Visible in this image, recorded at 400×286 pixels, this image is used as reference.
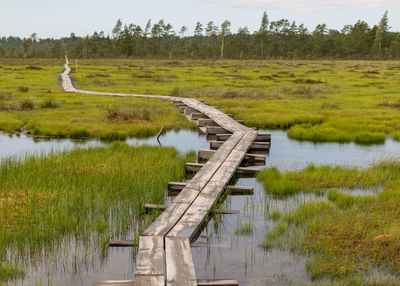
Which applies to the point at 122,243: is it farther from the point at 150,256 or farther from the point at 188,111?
the point at 188,111

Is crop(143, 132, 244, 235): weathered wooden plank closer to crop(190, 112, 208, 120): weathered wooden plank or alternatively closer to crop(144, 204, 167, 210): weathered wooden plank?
crop(144, 204, 167, 210): weathered wooden plank

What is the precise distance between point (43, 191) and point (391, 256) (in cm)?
605

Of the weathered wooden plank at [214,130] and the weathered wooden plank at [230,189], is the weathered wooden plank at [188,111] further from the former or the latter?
the weathered wooden plank at [230,189]

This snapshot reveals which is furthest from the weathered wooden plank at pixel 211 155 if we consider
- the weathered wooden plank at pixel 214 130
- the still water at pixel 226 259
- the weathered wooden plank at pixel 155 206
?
the weathered wooden plank at pixel 155 206

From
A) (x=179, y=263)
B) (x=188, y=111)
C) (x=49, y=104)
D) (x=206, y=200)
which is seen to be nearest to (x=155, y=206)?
(x=206, y=200)

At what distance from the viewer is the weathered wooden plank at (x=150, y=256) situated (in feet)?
16.6

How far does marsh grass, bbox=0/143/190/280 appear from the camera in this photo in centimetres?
640

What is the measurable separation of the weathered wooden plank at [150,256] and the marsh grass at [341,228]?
68.4 inches

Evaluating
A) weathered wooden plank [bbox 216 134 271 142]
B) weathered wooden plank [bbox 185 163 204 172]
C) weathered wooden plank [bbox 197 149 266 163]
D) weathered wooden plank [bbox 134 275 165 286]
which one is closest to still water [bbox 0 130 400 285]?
weathered wooden plank [bbox 134 275 165 286]

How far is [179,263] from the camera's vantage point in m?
5.27

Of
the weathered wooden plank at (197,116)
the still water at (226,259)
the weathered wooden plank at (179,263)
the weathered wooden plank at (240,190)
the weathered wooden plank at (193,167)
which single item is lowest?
the still water at (226,259)

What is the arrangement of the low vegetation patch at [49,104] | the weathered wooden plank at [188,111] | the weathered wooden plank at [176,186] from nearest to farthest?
the weathered wooden plank at [176,186], the weathered wooden plank at [188,111], the low vegetation patch at [49,104]

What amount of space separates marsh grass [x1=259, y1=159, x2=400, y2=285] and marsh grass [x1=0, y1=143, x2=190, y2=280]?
8.04ft

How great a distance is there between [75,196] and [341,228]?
4684 mm
